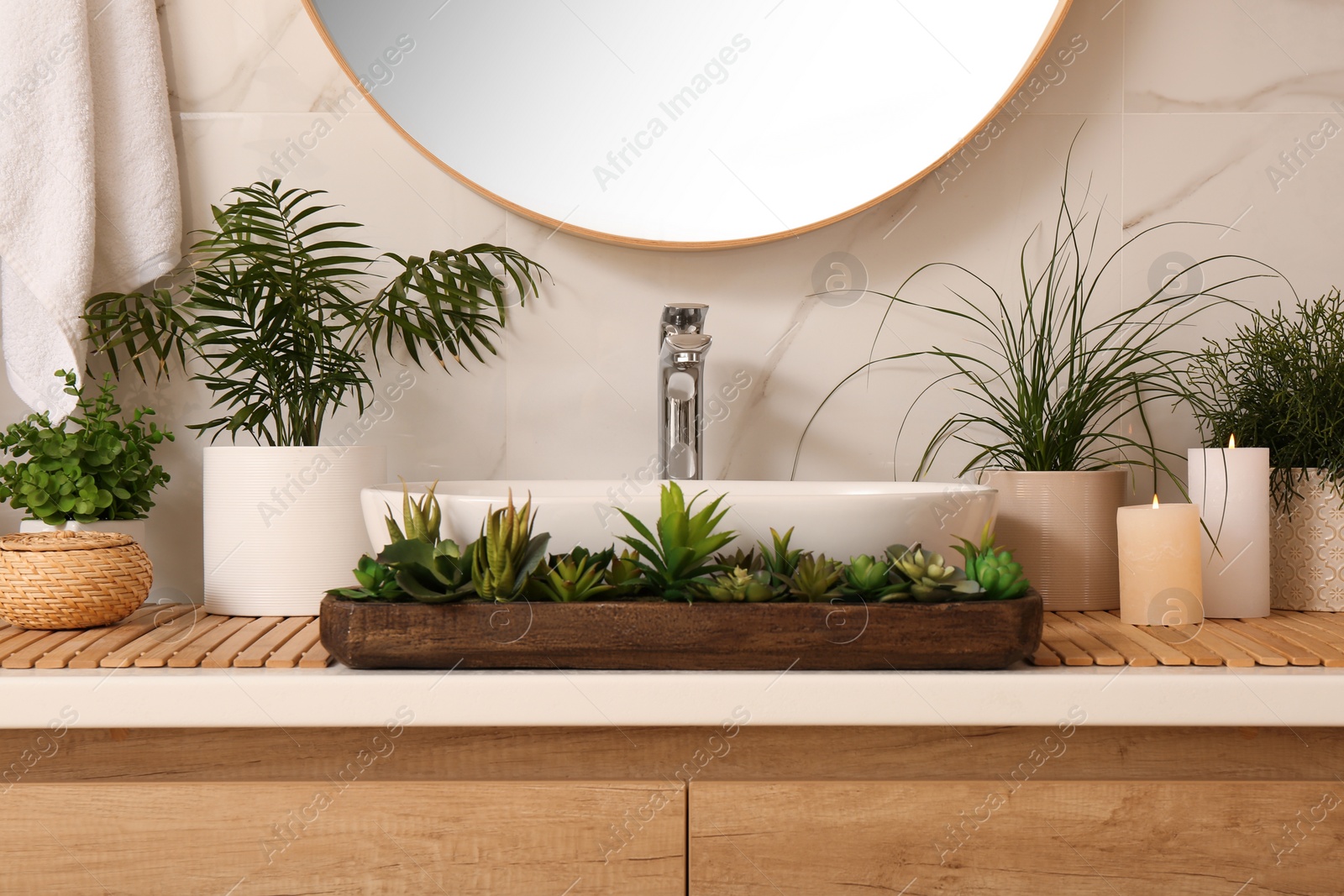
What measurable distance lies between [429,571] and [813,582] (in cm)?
25

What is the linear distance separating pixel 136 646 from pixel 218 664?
93 mm

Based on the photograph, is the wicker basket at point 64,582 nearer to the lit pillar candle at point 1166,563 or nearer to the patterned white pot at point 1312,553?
the lit pillar candle at point 1166,563

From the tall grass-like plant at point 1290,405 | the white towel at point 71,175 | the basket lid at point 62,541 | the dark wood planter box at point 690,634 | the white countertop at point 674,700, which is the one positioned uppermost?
the white towel at point 71,175

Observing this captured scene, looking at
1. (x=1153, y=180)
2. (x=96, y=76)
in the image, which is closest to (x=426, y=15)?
(x=96, y=76)

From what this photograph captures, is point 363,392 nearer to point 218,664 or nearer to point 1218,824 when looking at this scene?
point 218,664

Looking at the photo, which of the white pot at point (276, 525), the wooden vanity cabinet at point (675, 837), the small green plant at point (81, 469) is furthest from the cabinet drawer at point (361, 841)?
the small green plant at point (81, 469)

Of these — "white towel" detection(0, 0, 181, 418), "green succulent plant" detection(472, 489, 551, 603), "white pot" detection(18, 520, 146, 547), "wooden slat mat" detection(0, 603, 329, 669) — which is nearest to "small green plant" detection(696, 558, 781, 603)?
"green succulent plant" detection(472, 489, 551, 603)

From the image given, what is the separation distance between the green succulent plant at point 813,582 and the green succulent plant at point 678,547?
0.17ft

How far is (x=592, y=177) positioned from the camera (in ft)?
3.39

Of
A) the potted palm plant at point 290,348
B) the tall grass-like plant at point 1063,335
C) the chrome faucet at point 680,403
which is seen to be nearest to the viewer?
the potted palm plant at point 290,348

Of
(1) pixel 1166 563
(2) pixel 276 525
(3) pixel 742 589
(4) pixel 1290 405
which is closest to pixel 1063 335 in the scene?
(4) pixel 1290 405

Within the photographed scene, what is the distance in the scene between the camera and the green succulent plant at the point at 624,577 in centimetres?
62

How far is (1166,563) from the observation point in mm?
743

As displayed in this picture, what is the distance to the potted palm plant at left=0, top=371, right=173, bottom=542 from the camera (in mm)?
850
